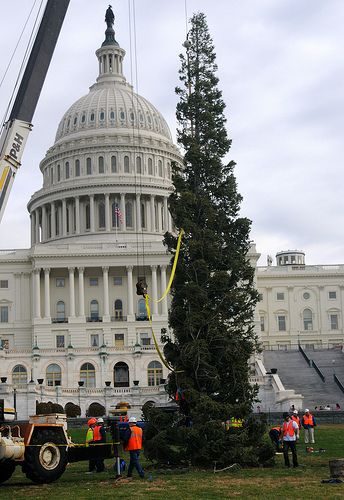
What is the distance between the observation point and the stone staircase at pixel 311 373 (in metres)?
65.8

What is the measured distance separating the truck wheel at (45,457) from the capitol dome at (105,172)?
88.6 m

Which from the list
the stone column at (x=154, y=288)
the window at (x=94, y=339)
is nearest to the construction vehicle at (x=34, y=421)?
the window at (x=94, y=339)

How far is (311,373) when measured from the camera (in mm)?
74625

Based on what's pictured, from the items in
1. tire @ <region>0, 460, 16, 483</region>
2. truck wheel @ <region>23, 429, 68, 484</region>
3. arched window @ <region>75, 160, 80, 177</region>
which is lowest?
tire @ <region>0, 460, 16, 483</region>

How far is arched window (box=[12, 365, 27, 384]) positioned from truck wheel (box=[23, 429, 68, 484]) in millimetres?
52295

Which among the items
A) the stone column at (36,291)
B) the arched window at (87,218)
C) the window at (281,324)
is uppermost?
the arched window at (87,218)

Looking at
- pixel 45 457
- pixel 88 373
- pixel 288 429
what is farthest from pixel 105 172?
pixel 45 457

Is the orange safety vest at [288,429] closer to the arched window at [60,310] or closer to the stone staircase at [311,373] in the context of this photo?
the stone staircase at [311,373]

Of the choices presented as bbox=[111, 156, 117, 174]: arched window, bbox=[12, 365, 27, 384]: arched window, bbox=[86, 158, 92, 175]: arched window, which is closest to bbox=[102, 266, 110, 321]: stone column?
bbox=[111, 156, 117, 174]: arched window

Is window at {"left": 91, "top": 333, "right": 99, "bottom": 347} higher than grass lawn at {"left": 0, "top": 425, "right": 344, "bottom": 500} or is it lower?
higher

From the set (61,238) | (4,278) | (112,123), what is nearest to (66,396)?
(4,278)

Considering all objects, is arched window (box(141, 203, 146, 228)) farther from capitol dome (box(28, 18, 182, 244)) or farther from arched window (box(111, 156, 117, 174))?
arched window (box(111, 156, 117, 174))

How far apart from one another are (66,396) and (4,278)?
39.1 m

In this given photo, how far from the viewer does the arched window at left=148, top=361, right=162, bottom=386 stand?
255ft
